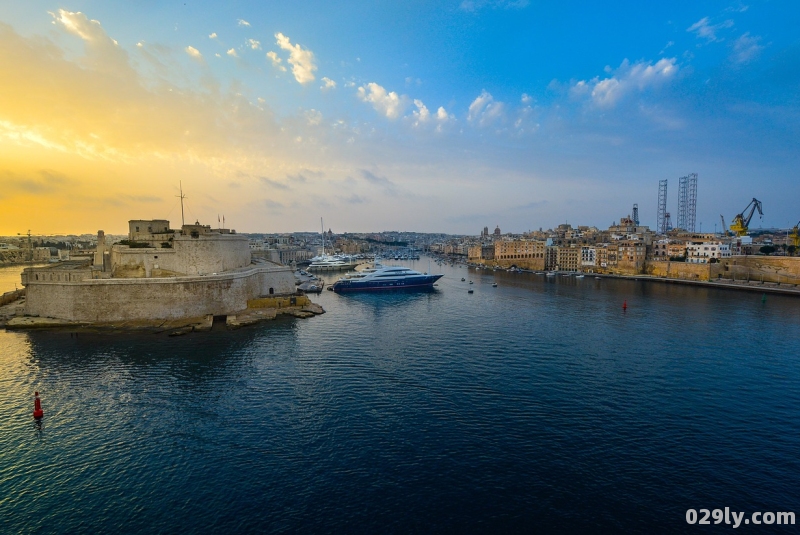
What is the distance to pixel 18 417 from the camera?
45.1ft

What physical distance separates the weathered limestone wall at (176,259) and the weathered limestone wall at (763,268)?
2482 inches

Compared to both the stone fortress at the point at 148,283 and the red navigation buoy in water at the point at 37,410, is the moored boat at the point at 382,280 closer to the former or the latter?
the stone fortress at the point at 148,283

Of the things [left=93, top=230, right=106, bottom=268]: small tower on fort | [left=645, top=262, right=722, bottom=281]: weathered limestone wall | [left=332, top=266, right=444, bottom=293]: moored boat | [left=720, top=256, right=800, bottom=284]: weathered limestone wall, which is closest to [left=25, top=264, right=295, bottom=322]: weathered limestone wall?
[left=93, top=230, right=106, bottom=268]: small tower on fort

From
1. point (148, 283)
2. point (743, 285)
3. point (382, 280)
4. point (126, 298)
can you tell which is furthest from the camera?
point (382, 280)

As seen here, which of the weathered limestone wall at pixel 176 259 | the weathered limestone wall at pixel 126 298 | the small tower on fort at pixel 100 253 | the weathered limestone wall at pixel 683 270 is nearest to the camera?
the weathered limestone wall at pixel 126 298

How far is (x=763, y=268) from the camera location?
5012cm

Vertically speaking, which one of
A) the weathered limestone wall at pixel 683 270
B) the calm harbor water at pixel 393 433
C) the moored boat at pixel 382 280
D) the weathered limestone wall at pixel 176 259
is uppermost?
the weathered limestone wall at pixel 176 259

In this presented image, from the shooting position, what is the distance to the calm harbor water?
9.42m

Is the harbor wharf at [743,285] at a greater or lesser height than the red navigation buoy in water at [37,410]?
greater

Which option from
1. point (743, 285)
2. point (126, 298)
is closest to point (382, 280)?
point (126, 298)

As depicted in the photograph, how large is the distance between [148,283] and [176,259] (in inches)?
106

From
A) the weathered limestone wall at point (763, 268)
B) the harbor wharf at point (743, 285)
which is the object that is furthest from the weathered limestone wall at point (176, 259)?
the weathered limestone wall at point (763, 268)

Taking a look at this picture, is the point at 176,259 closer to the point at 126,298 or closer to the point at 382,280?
the point at 126,298

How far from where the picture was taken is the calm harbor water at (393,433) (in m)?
9.42
